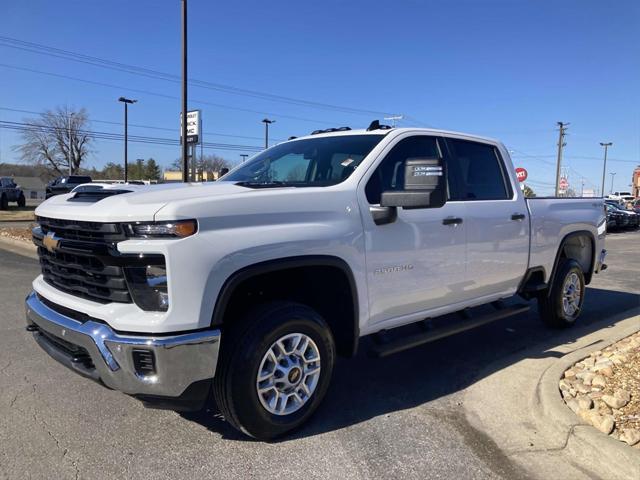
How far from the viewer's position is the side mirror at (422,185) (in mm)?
3326

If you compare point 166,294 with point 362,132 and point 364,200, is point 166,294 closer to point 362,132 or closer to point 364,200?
point 364,200

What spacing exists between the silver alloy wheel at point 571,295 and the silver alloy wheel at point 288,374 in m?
3.66

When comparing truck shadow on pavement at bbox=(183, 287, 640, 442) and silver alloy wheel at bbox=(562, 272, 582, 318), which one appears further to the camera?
silver alloy wheel at bbox=(562, 272, 582, 318)

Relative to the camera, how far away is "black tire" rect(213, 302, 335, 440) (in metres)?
2.98

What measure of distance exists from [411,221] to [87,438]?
103 inches

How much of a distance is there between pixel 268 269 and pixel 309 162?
1505mm

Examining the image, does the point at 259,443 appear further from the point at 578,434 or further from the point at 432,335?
the point at 578,434

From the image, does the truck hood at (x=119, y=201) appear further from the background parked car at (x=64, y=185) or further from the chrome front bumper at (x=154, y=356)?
the background parked car at (x=64, y=185)

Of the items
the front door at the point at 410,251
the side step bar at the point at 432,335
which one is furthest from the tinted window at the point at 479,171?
the side step bar at the point at 432,335

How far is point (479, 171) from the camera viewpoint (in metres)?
4.87

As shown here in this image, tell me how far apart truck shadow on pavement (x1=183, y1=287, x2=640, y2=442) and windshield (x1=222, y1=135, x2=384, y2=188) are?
1.42m

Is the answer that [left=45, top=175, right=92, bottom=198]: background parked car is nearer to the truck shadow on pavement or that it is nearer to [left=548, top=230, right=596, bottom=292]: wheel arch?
the truck shadow on pavement

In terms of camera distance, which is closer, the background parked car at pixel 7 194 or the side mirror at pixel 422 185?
the side mirror at pixel 422 185

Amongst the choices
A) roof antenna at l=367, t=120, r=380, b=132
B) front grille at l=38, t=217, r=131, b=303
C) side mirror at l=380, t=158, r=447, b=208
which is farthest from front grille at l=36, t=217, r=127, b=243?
roof antenna at l=367, t=120, r=380, b=132
